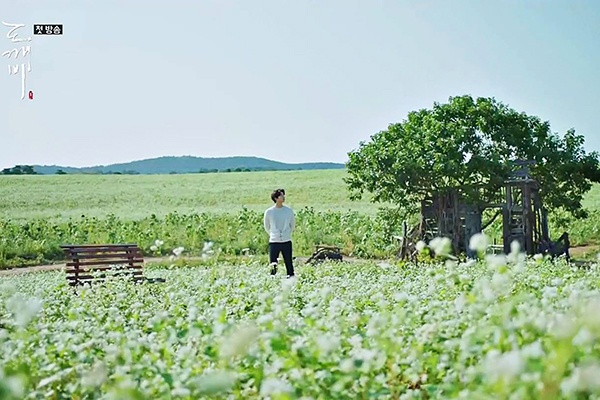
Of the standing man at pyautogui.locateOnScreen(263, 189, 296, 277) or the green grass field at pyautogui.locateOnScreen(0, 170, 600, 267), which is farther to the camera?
the green grass field at pyautogui.locateOnScreen(0, 170, 600, 267)

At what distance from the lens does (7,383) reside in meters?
3.09

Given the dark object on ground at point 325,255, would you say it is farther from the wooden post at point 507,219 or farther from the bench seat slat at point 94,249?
the bench seat slat at point 94,249

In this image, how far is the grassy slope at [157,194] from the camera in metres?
42.2

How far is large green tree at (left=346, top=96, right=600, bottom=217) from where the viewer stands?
20.6 metres

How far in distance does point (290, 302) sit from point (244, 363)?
3.23 meters

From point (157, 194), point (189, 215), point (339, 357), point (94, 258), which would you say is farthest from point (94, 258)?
point (157, 194)

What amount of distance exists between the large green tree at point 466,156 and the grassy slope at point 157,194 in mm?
18138

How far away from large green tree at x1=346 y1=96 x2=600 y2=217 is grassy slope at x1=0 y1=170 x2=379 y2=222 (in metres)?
18.1

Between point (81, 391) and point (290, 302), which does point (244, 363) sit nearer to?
point (81, 391)

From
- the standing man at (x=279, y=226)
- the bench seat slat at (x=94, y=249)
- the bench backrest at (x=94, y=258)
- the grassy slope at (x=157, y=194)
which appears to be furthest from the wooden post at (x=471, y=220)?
the grassy slope at (x=157, y=194)

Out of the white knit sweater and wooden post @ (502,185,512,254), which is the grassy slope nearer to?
wooden post @ (502,185,512,254)

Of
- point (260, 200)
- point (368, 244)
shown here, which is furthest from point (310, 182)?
point (368, 244)

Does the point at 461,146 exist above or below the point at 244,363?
above

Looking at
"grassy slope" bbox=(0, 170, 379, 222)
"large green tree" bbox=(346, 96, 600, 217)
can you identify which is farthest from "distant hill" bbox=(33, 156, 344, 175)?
"large green tree" bbox=(346, 96, 600, 217)
